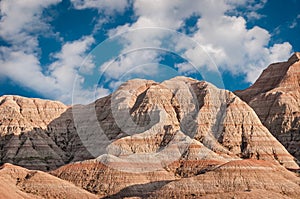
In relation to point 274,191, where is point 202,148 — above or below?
above

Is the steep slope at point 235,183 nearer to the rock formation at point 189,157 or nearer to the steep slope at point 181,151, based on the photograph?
the rock formation at point 189,157

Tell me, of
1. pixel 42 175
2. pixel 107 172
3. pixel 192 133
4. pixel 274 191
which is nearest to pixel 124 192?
pixel 107 172

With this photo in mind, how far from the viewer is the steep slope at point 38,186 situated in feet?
435

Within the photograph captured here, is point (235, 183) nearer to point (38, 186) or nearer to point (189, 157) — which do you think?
point (189, 157)

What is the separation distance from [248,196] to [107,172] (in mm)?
48035

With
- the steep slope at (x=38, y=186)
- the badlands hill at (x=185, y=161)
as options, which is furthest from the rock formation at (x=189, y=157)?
the steep slope at (x=38, y=186)

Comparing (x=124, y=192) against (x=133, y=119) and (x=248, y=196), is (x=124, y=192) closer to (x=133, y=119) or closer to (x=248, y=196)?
(x=248, y=196)

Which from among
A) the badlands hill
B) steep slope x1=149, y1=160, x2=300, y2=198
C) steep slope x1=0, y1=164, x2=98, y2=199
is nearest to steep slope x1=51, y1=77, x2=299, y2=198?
the badlands hill

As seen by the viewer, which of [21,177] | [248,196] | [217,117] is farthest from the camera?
[217,117]

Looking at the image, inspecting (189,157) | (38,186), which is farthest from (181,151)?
(38,186)

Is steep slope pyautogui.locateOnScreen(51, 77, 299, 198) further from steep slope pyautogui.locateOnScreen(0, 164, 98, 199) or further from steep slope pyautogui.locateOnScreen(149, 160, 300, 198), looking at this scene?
steep slope pyautogui.locateOnScreen(0, 164, 98, 199)

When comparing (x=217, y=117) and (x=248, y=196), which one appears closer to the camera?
(x=248, y=196)

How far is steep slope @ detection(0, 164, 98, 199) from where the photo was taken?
13262 centimetres

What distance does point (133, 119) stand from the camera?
7726 inches
